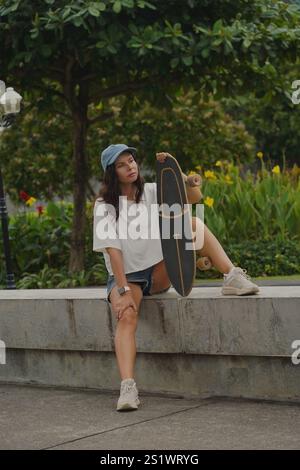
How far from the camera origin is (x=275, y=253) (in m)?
12.1

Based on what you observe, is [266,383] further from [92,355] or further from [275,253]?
[275,253]

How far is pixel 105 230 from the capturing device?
6.24m

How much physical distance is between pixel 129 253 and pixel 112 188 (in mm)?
388

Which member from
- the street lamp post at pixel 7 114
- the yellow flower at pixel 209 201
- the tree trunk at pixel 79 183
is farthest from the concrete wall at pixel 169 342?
the yellow flower at pixel 209 201

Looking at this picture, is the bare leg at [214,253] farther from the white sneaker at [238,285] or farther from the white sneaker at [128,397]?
the white sneaker at [128,397]

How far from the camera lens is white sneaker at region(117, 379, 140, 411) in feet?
19.4

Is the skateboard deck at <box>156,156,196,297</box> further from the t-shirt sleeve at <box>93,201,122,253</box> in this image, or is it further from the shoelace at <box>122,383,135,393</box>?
the shoelace at <box>122,383,135,393</box>

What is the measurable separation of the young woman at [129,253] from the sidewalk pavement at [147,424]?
0.99ft

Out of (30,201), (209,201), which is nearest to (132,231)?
(209,201)

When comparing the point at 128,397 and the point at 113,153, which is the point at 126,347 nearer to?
the point at 128,397

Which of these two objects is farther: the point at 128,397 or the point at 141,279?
the point at 141,279

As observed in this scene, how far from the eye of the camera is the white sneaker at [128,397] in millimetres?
5910
